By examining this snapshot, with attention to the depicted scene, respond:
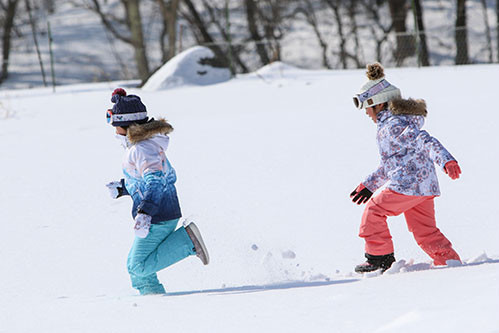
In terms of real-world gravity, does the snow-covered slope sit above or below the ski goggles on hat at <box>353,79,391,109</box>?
below

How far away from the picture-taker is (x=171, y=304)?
2992 mm

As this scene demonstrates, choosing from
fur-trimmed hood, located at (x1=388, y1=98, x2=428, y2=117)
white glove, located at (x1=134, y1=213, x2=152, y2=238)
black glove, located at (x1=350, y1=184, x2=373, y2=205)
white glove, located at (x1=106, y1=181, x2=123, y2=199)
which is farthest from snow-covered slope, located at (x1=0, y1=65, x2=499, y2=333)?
fur-trimmed hood, located at (x1=388, y1=98, x2=428, y2=117)

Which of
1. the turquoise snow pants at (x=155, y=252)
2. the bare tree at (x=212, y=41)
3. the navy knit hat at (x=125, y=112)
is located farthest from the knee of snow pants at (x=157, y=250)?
the bare tree at (x=212, y=41)

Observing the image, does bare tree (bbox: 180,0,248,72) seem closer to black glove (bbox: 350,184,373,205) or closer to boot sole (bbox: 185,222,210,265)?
black glove (bbox: 350,184,373,205)

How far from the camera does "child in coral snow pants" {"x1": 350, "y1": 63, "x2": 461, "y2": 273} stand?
11.7 ft

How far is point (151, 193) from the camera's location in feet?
11.4

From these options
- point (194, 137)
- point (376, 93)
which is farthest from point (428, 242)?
point (194, 137)

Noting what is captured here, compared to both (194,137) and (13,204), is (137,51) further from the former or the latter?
(13,204)

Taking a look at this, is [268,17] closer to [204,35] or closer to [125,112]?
[204,35]

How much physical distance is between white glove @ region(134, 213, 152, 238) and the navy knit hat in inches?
21.8

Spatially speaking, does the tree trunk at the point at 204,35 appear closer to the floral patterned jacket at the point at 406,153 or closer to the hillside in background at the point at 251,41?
the hillside in background at the point at 251,41

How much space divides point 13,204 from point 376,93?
3552mm

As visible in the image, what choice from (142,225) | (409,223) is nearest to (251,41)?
(409,223)

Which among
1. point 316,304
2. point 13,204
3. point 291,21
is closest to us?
point 316,304
